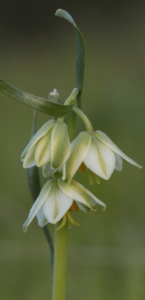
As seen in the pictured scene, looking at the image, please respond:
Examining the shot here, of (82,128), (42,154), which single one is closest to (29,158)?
(42,154)

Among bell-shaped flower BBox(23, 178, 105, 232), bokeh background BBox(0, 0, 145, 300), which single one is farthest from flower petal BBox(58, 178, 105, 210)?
bokeh background BBox(0, 0, 145, 300)

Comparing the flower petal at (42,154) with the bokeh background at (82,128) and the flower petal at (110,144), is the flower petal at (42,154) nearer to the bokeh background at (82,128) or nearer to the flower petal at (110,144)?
the flower petal at (110,144)

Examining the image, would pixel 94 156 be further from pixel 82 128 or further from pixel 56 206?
pixel 82 128

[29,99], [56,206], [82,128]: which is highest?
[29,99]

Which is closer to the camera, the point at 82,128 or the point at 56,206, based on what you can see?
the point at 56,206

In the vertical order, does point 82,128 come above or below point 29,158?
below

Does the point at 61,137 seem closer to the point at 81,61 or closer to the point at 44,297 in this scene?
the point at 81,61

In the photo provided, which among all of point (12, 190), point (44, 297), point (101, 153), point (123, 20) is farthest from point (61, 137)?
point (123, 20)
